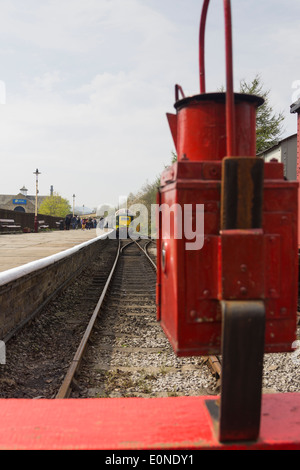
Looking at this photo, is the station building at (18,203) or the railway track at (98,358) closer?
the railway track at (98,358)

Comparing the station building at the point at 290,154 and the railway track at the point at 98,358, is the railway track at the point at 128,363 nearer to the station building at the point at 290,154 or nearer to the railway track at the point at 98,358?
the railway track at the point at 98,358

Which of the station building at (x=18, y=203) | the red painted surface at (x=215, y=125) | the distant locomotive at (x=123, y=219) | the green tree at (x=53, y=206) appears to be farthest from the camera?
the green tree at (x=53, y=206)

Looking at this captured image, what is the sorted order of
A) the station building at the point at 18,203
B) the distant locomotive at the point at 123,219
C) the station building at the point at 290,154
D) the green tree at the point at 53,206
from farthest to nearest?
the green tree at the point at 53,206, the station building at the point at 18,203, the distant locomotive at the point at 123,219, the station building at the point at 290,154

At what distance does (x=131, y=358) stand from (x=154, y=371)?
520 millimetres

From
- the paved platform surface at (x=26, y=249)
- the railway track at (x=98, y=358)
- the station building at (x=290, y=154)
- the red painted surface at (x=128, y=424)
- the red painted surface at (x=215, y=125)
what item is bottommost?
the railway track at (x=98, y=358)

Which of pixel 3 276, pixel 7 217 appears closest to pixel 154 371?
pixel 3 276

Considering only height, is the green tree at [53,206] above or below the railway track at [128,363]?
above

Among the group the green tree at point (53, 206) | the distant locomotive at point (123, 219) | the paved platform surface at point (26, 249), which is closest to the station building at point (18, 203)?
the green tree at point (53, 206)

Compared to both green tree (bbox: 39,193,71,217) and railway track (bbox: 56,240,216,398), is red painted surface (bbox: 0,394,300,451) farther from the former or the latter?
green tree (bbox: 39,193,71,217)

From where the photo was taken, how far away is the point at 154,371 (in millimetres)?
4016

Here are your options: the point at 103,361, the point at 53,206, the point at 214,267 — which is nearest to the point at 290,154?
the point at 103,361

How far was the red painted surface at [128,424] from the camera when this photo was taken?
1470mm

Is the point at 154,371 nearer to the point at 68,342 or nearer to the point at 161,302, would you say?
the point at 68,342

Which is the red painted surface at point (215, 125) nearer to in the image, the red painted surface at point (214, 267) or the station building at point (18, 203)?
the red painted surface at point (214, 267)
